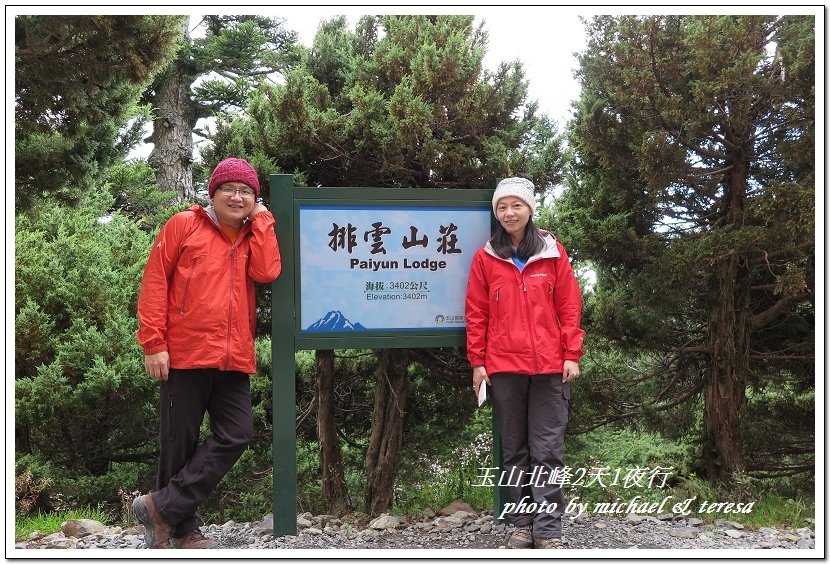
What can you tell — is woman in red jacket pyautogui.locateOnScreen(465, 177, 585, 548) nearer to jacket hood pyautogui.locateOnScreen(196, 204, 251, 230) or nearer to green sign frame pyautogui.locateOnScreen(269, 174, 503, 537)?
green sign frame pyautogui.locateOnScreen(269, 174, 503, 537)

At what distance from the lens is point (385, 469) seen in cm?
658

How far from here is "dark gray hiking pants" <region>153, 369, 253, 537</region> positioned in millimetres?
4164

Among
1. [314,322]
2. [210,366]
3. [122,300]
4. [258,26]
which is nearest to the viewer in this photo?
[210,366]

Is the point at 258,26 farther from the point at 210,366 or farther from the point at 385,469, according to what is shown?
the point at 210,366

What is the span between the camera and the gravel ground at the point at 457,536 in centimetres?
470

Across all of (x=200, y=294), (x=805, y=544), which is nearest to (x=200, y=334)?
(x=200, y=294)

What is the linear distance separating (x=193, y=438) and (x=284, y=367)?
715 millimetres

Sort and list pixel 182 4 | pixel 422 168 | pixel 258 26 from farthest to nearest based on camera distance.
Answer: pixel 258 26, pixel 422 168, pixel 182 4

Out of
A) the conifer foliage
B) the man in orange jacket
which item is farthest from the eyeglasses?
the conifer foliage

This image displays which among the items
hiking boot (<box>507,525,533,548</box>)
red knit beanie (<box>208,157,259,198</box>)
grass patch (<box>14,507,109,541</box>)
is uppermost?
red knit beanie (<box>208,157,259,198</box>)

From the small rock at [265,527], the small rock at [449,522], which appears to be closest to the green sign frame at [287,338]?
the small rock at [265,527]

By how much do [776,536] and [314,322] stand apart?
11.4 feet

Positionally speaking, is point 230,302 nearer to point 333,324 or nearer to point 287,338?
point 287,338

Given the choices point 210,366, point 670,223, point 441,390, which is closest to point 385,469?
point 441,390
